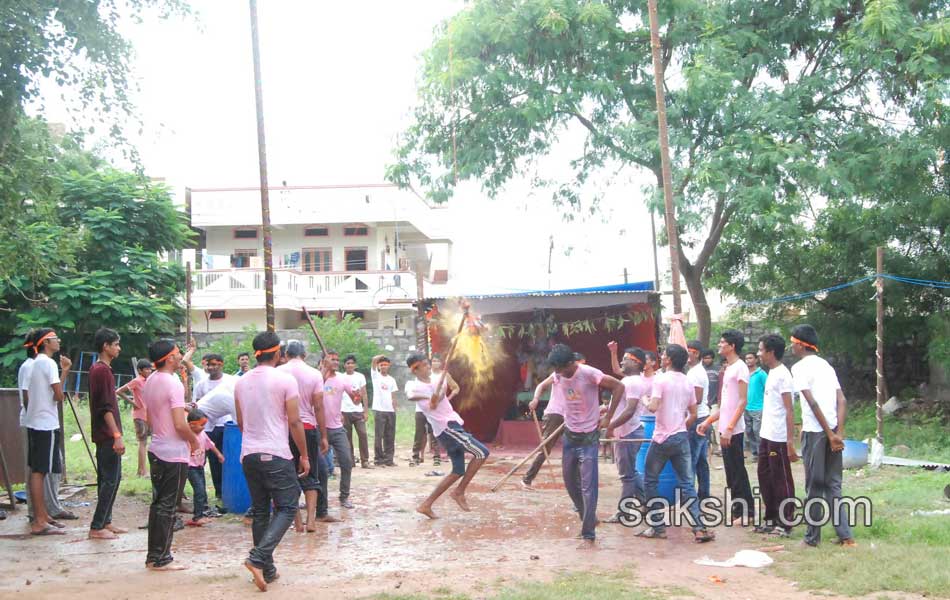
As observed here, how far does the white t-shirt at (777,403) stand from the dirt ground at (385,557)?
921 millimetres

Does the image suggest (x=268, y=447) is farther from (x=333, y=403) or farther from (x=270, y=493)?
(x=333, y=403)

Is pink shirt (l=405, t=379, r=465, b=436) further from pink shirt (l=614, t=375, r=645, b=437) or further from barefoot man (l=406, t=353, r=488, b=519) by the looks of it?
pink shirt (l=614, t=375, r=645, b=437)

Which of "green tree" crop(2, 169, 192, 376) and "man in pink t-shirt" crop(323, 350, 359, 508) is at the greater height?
"green tree" crop(2, 169, 192, 376)

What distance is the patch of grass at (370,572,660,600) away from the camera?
6.10 meters

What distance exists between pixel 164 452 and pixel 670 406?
4157 mm

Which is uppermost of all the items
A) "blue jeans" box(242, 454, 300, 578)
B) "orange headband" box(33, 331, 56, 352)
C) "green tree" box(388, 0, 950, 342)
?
"green tree" box(388, 0, 950, 342)

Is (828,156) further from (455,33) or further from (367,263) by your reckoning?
(367,263)

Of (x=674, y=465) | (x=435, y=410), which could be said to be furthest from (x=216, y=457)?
(x=674, y=465)

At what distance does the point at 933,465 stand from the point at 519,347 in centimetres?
788

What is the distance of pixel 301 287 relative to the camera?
3127 cm

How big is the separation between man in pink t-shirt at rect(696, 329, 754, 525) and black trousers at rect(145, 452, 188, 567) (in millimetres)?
4544

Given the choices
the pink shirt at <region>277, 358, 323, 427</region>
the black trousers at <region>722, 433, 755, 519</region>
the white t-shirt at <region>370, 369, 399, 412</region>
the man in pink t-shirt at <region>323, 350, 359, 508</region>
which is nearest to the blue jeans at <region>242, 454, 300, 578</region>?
the pink shirt at <region>277, 358, 323, 427</region>

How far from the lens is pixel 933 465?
13.6 metres

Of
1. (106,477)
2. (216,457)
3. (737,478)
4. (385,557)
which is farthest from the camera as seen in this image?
(216,457)
